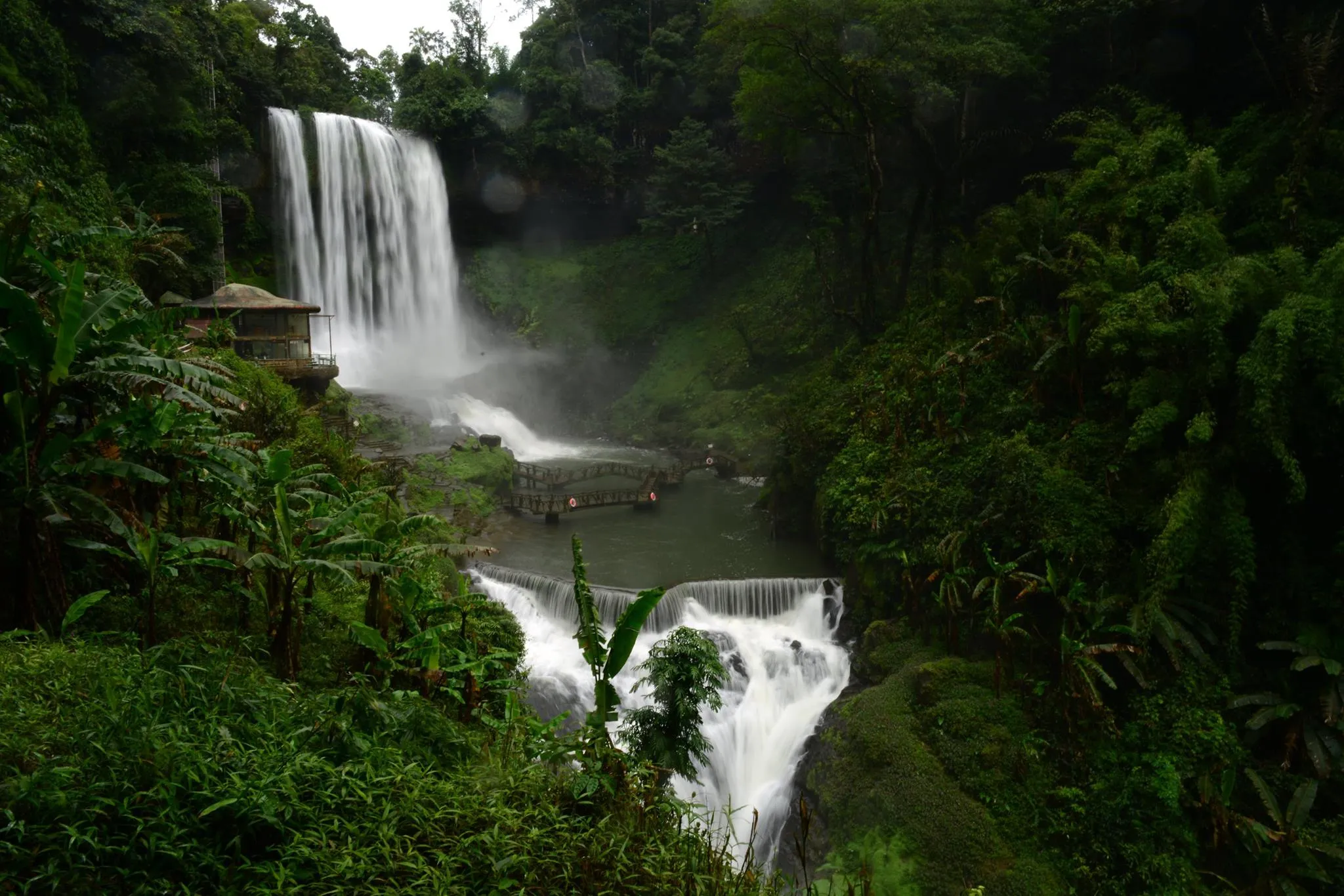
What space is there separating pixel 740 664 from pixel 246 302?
1265cm

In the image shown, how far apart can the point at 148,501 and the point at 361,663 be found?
223 cm

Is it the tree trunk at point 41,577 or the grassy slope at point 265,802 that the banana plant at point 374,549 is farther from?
the tree trunk at point 41,577

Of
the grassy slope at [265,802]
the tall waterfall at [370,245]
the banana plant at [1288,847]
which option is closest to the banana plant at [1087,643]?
the banana plant at [1288,847]

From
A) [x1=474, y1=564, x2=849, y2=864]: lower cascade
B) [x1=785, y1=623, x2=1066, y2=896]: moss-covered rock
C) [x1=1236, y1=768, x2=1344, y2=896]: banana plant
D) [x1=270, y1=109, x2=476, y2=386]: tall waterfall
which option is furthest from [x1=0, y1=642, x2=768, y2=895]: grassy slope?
[x1=270, y1=109, x2=476, y2=386]: tall waterfall

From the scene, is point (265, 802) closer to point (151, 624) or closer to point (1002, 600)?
point (151, 624)

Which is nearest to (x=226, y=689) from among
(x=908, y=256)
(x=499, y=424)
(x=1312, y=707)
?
(x=1312, y=707)

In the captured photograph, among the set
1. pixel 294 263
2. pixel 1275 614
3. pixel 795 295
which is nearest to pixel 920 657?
pixel 1275 614

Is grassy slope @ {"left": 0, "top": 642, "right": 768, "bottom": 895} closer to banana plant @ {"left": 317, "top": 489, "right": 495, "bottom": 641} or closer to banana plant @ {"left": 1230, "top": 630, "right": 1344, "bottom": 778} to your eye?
banana plant @ {"left": 317, "top": 489, "right": 495, "bottom": 641}

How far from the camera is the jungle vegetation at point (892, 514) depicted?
4113 millimetres

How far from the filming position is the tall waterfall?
85.7 feet

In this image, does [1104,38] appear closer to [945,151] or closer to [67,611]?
[945,151]

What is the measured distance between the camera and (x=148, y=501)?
643 centimetres

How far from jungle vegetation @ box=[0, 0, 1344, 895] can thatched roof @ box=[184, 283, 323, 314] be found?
3.52ft

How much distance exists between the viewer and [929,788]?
8.45m
